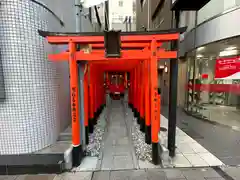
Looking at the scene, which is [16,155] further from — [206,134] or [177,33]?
[206,134]

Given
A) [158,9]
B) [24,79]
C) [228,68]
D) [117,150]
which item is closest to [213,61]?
[228,68]

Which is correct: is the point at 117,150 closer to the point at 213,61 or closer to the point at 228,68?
the point at 228,68

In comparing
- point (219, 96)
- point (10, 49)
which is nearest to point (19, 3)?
point (10, 49)

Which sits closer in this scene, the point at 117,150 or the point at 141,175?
the point at 141,175

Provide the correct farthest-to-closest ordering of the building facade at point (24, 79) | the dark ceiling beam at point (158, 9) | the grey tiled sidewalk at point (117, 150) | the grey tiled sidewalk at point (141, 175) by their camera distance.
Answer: the dark ceiling beam at point (158, 9), the grey tiled sidewalk at point (117, 150), the building facade at point (24, 79), the grey tiled sidewalk at point (141, 175)

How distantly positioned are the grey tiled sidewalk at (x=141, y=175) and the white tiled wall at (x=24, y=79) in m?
0.82

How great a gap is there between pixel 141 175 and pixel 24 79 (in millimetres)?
3270

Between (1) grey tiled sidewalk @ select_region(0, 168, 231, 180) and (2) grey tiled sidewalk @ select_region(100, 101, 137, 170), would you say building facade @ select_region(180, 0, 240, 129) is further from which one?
(2) grey tiled sidewalk @ select_region(100, 101, 137, 170)

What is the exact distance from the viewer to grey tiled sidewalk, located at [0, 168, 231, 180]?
9.49 feet

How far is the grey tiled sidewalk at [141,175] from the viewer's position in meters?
2.89

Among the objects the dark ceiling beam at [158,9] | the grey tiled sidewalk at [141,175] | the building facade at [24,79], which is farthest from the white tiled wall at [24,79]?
the dark ceiling beam at [158,9]

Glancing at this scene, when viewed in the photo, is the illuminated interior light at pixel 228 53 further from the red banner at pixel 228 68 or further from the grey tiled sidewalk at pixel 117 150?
the grey tiled sidewalk at pixel 117 150

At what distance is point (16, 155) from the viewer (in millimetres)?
3303

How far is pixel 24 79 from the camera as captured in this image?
324cm
